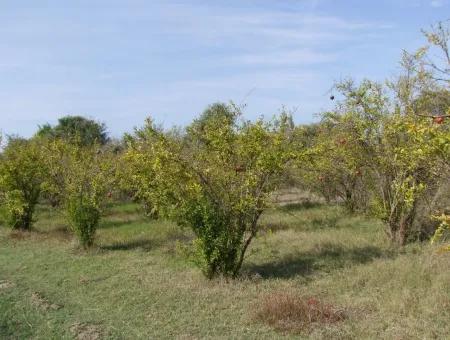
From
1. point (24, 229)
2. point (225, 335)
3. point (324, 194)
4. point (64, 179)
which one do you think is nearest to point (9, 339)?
point (225, 335)

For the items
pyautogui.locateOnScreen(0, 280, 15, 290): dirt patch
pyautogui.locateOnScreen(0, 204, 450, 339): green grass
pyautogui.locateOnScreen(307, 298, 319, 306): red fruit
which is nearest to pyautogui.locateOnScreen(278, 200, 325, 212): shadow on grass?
pyautogui.locateOnScreen(0, 204, 450, 339): green grass

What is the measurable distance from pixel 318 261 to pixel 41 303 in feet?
14.7

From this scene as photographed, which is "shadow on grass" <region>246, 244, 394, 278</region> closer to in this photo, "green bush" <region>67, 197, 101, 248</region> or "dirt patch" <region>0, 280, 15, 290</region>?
"dirt patch" <region>0, 280, 15, 290</region>

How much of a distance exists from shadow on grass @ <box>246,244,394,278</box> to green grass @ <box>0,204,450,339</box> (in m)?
0.02

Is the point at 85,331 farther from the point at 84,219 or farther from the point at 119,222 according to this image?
the point at 119,222

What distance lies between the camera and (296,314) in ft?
18.4

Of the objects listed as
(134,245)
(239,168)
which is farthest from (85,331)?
(134,245)

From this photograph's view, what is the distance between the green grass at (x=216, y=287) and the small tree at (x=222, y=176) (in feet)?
1.53

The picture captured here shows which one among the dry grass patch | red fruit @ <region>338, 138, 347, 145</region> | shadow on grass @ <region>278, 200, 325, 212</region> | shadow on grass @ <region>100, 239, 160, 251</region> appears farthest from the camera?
shadow on grass @ <region>278, 200, 325, 212</region>

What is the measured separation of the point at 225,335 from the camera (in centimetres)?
529

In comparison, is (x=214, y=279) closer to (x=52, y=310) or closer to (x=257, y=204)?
(x=257, y=204)

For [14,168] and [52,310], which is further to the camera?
[14,168]

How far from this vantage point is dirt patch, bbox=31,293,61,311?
21.4ft

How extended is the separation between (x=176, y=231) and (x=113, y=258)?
3.20 m
